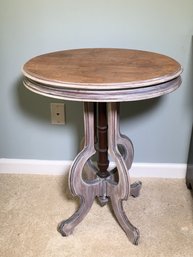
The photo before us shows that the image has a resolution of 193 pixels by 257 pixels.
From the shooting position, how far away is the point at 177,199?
142cm

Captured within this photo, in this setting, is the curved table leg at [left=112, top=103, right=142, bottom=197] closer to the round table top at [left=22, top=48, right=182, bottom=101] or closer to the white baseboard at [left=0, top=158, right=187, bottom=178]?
the white baseboard at [left=0, top=158, right=187, bottom=178]

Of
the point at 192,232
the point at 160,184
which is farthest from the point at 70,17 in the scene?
the point at 192,232

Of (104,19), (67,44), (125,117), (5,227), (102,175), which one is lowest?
(5,227)

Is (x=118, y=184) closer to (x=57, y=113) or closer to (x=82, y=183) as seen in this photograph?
(x=82, y=183)

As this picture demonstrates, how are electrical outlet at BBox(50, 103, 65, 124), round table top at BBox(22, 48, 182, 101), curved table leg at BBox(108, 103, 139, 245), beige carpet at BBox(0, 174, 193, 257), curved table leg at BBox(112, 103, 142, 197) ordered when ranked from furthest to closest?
electrical outlet at BBox(50, 103, 65, 124) → curved table leg at BBox(112, 103, 142, 197) → beige carpet at BBox(0, 174, 193, 257) → curved table leg at BBox(108, 103, 139, 245) → round table top at BBox(22, 48, 182, 101)

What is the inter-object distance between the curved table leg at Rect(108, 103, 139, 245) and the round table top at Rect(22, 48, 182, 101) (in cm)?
15

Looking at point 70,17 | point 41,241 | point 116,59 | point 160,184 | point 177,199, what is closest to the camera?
point 116,59

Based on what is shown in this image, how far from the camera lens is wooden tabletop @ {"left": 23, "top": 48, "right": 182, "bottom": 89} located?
2.73 ft

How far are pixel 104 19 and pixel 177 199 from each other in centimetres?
90

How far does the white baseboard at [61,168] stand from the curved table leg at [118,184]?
15.8 inches

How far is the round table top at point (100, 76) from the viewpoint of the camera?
0.83 m

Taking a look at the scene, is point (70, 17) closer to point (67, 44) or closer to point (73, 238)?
point (67, 44)

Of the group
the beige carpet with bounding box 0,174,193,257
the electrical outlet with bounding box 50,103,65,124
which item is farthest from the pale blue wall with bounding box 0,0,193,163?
the beige carpet with bounding box 0,174,193,257

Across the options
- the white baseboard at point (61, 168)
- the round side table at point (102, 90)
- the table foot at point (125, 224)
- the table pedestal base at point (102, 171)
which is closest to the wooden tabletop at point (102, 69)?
the round side table at point (102, 90)
